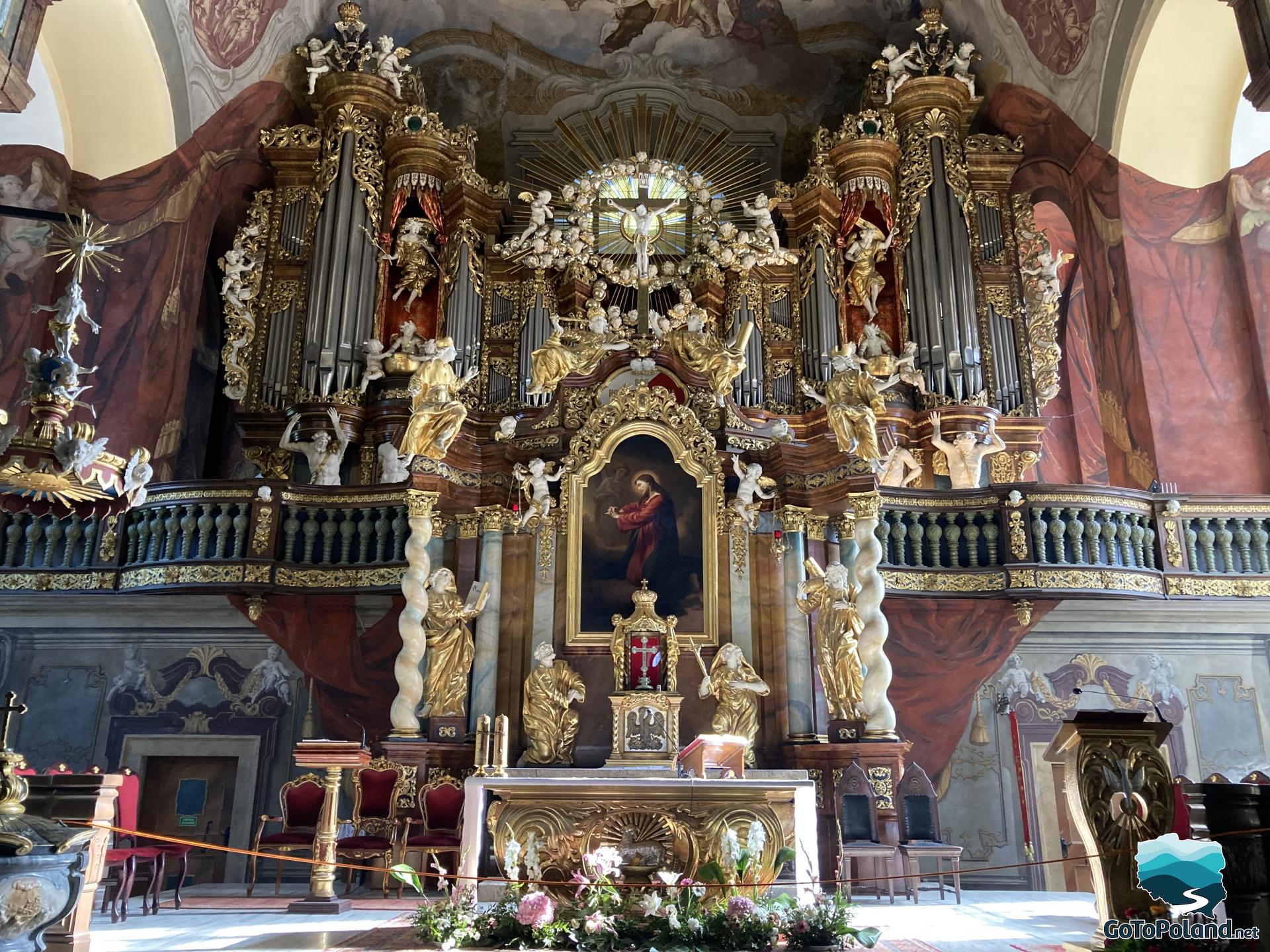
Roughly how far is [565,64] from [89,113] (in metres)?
6.74

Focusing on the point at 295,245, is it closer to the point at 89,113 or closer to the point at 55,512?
the point at 89,113

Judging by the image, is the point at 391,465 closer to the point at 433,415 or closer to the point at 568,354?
the point at 433,415

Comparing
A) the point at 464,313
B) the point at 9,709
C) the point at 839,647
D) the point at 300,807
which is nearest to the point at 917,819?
the point at 839,647

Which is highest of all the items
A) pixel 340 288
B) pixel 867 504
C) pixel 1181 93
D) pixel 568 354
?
pixel 1181 93

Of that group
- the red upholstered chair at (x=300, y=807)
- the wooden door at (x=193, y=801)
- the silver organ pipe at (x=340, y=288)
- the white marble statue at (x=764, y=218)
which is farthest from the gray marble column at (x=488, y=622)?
the white marble statue at (x=764, y=218)

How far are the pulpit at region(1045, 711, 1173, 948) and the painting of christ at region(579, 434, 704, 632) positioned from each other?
225 inches

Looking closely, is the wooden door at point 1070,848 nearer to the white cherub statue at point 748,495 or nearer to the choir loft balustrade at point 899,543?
the choir loft balustrade at point 899,543

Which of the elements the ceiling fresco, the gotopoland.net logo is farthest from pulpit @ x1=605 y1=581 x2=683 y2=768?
the ceiling fresco

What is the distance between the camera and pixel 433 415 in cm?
1182

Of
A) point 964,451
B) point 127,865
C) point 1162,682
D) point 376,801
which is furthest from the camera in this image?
point 964,451

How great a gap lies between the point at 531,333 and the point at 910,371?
4.89m

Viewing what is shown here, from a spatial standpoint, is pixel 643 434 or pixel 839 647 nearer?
pixel 839 647

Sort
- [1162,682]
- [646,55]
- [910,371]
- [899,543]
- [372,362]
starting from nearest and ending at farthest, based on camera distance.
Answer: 1. [899,543]
2. [1162,682]
3. [910,371]
4. [372,362]
5. [646,55]

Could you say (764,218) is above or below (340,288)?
above
